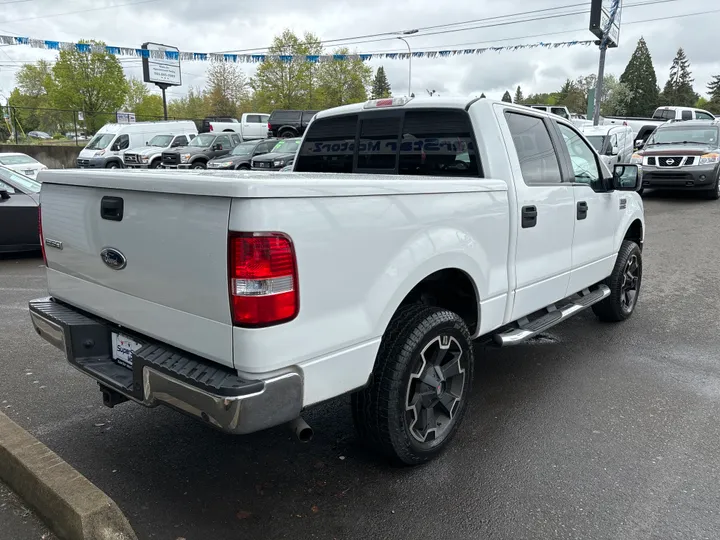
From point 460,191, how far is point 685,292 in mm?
5068

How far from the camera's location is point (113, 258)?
269 centimetres

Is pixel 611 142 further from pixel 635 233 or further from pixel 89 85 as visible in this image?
pixel 89 85

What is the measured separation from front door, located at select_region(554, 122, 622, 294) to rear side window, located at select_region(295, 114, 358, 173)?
5.23 feet

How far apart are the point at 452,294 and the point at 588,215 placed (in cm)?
168

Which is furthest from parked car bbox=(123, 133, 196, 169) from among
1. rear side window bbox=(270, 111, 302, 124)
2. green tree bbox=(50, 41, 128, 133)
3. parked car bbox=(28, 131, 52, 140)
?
parked car bbox=(28, 131, 52, 140)

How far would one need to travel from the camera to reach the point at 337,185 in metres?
2.33

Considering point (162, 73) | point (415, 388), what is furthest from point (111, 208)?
point (162, 73)

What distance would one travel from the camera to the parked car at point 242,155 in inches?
761

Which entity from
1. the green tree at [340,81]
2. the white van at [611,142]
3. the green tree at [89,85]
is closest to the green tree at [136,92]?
the green tree at [89,85]

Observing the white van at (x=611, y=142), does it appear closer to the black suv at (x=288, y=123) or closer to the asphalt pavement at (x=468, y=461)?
the asphalt pavement at (x=468, y=461)

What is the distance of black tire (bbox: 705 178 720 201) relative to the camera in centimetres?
1386

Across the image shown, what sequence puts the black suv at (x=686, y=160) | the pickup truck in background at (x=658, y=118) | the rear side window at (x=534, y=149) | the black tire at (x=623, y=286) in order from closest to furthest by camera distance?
the rear side window at (x=534, y=149) < the black tire at (x=623, y=286) < the black suv at (x=686, y=160) < the pickup truck in background at (x=658, y=118)

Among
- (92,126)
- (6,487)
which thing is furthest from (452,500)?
(92,126)

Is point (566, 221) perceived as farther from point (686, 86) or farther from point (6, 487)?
point (686, 86)
